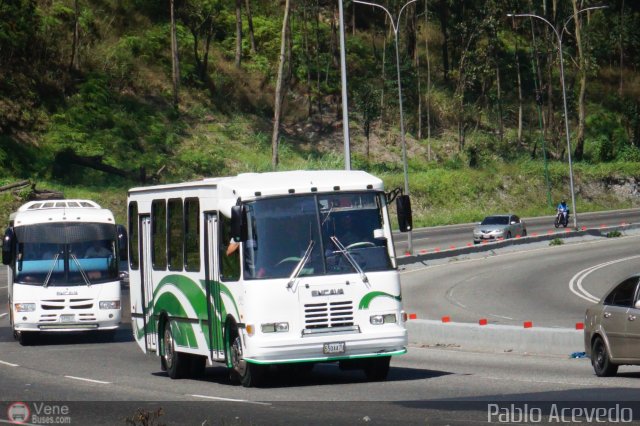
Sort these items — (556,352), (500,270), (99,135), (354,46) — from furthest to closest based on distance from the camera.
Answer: (354,46) → (99,135) → (500,270) → (556,352)

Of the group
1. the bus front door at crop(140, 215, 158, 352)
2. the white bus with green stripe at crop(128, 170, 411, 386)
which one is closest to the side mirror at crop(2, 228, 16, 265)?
the bus front door at crop(140, 215, 158, 352)

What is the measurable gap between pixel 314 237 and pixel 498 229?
4414cm

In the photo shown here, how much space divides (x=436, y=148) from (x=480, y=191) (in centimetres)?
623

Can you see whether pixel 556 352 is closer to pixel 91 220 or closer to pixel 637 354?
pixel 637 354

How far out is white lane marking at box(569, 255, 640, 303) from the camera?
38.6 metres

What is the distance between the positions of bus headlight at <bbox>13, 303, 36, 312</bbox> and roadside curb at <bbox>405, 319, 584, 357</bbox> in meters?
7.95

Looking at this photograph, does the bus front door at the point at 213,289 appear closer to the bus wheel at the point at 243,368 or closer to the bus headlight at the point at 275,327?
the bus wheel at the point at 243,368

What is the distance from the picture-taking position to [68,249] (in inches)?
1069

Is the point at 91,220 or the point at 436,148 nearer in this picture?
the point at 91,220

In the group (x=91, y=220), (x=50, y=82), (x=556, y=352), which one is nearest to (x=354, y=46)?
(x=50, y=82)

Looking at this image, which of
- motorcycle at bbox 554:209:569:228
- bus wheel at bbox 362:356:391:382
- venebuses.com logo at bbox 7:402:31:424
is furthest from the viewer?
motorcycle at bbox 554:209:569:228

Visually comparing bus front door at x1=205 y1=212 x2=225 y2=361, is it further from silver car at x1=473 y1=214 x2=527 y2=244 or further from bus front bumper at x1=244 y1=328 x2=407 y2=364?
silver car at x1=473 y1=214 x2=527 y2=244

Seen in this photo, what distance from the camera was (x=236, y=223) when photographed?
1627 cm

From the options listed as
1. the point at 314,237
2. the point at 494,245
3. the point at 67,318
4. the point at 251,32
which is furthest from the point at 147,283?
the point at 251,32
